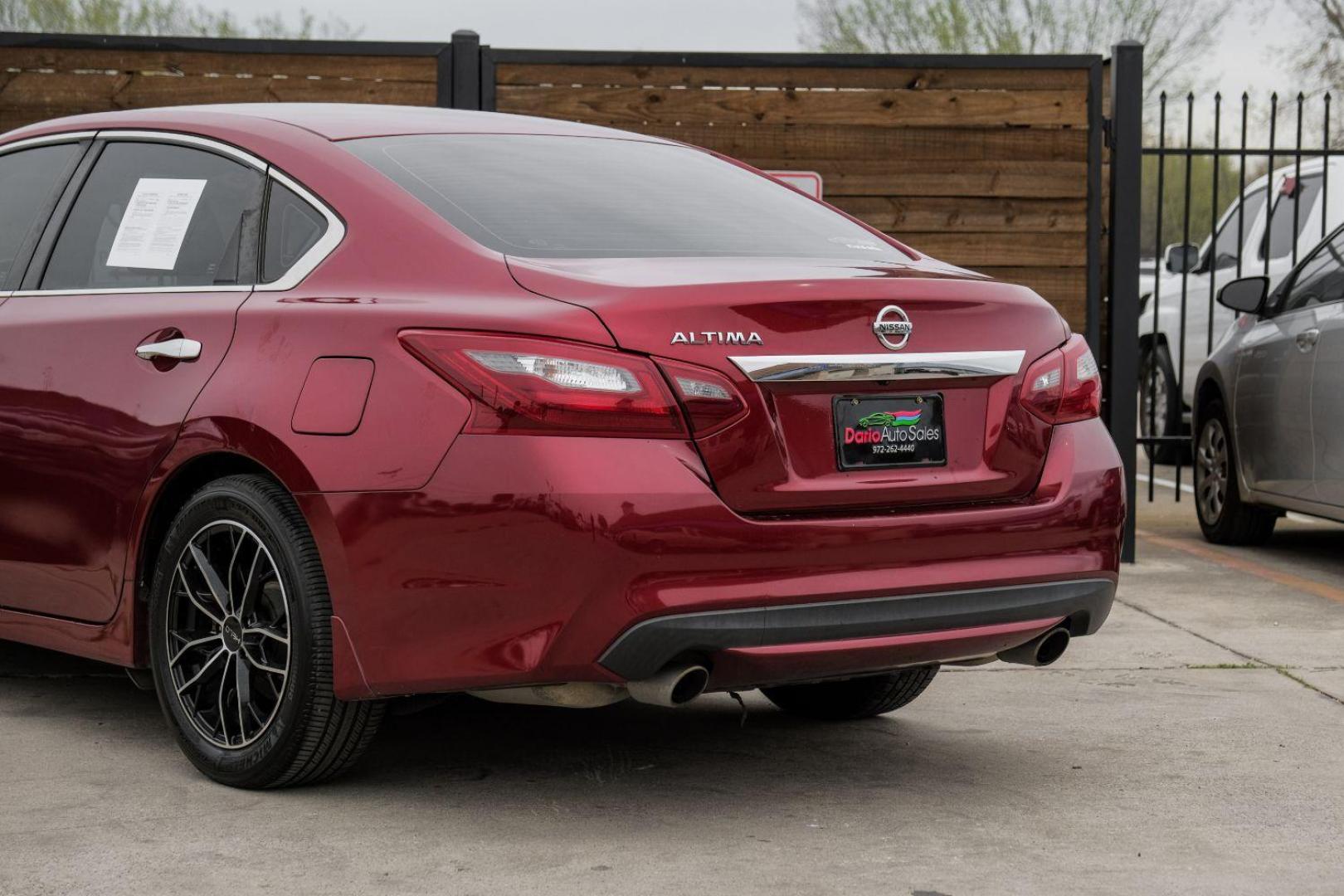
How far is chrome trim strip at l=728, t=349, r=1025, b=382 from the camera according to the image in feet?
12.2

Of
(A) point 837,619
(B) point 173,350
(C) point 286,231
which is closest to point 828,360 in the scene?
(A) point 837,619

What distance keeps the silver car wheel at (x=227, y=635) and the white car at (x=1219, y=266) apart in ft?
22.5

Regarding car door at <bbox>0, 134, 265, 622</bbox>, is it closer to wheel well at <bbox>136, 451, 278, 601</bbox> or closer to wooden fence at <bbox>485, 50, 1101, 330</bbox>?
wheel well at <bbox>136, 451, 278, 601</bbox>

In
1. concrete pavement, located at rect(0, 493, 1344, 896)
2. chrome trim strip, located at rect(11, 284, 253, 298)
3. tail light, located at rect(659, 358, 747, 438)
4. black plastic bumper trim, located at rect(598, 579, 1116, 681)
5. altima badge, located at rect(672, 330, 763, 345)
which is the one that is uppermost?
chrome trim strip, located at rect(11, 284, 253, 298)

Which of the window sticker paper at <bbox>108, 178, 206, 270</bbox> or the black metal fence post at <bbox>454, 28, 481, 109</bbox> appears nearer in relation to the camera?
the window sticker paper at <bbox>108, 178, 206, 270</bbox>

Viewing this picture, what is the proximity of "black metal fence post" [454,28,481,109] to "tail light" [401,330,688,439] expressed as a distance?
198 inches

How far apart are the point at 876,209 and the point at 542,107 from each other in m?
1.61

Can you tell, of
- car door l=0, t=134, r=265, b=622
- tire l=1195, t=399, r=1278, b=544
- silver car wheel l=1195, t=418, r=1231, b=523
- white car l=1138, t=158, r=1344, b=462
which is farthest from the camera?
white car l=1138, t=158, r=1344, b=462

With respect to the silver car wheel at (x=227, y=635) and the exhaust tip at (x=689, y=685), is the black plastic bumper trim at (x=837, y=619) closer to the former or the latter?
the exhaust tip at (x=689, y=685)

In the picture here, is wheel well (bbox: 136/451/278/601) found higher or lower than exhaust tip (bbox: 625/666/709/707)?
higher

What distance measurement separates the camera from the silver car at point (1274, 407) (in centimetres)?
798

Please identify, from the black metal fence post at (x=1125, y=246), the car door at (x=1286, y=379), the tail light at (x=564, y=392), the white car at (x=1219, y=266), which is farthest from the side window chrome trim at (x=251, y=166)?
the white car at (x=1219, y=266)

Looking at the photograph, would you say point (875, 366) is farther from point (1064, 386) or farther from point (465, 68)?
point (465, 68)

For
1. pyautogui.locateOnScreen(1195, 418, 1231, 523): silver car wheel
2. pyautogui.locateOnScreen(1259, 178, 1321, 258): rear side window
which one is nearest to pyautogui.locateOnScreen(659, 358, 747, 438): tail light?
pyautogui.locateOnScreen(1195, 418, 1231, 523): silver car wheel
